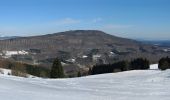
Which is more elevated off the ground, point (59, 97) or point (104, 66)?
point (59, 97)

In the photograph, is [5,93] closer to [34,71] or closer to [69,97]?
[69,97]

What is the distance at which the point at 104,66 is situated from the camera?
10844cm

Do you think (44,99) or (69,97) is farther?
(69,97)

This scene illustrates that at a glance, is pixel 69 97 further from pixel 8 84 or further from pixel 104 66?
pixel 104 66

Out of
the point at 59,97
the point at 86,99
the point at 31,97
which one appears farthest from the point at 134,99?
the point at 31,97

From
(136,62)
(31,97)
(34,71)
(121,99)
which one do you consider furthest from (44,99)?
(34,71)

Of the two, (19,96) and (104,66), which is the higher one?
(19,96)

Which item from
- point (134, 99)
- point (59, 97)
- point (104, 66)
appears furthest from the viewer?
point (104, 66)

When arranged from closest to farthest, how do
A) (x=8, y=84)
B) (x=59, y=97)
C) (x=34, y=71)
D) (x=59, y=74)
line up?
1. (x=59, y=97)
2. (x=8, y=84)
3. (x=59, y=74)
4. (x=34, y=71)

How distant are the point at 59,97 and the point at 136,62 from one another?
3340 inches

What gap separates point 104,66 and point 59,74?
3269 centimetres

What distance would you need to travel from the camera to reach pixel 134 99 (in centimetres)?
1631

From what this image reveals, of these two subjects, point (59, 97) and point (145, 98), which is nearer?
point (59, 97)

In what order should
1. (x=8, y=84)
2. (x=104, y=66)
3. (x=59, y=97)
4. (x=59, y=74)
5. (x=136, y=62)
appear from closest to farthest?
(x=59, y=97), (x=8, y=84), (x=59, y=74), (x=136, y=62), (x=104, y=66)
